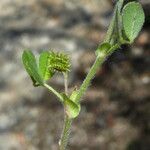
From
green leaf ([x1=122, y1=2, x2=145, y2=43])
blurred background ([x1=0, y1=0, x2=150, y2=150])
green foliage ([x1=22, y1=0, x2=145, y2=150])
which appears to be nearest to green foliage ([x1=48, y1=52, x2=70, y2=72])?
green foliage ([x1=22, y1=0, x2=145, y2=150])

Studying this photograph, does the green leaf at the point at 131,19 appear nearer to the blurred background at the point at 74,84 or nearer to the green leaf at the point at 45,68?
the green leaf at the point at 45,68

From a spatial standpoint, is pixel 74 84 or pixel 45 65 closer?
pixel 45 65

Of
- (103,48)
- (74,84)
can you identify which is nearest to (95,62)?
(103,48)

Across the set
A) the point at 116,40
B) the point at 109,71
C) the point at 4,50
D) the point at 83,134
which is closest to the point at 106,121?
the point at 83,134

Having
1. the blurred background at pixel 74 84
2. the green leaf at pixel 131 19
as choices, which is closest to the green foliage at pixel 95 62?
the green leaf at pixel 131 19

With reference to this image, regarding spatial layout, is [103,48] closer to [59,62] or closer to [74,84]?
[59,62]

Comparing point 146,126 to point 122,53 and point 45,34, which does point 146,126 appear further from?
point 45,34

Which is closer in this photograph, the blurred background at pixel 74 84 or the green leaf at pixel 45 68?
the green leaf at pixel 45 68
